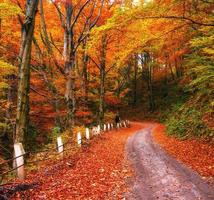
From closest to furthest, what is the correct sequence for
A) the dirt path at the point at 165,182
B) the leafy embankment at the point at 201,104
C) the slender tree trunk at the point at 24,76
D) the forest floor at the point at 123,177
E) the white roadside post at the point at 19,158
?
the dirt path at the point at 165,182, the forest floor at the point at 123,177, the white roadside post at the point at 19,158, the slender tree trunk at the point at 24,76, the leafy embankment at the point at 201,104

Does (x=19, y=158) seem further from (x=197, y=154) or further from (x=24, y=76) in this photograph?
(x=197, y=154)

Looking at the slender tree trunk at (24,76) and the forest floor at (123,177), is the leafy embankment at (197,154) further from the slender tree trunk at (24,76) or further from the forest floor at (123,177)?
the slender tree trunk at (24,76)

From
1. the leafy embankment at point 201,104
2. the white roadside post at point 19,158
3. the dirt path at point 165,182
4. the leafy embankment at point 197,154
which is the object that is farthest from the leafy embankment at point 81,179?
the leafy embankment at point 201,104

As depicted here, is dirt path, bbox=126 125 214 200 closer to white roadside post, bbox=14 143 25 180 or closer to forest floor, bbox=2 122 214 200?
forest floor, bbox=2 122 214 200

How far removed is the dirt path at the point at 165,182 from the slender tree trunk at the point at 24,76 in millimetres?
4124

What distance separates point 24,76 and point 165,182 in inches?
225

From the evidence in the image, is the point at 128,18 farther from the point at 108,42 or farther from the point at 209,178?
the point at 108,42

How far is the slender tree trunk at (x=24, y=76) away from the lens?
360 inches

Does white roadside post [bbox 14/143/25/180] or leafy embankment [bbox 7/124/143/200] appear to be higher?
white roadside post [bbox 14/143/25/180]

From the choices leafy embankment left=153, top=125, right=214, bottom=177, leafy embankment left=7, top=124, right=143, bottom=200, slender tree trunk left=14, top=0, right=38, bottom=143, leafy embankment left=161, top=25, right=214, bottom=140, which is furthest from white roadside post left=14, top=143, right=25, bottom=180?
leafy embankment left=161, top=25, right=214, bottom=140

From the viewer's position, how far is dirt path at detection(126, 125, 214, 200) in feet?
23.1

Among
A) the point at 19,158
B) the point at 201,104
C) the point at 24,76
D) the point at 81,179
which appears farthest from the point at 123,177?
the point at 201,104

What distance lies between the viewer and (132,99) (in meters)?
52.0

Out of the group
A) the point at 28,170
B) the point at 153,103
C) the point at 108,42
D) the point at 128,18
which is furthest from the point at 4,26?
the point at 153,103
